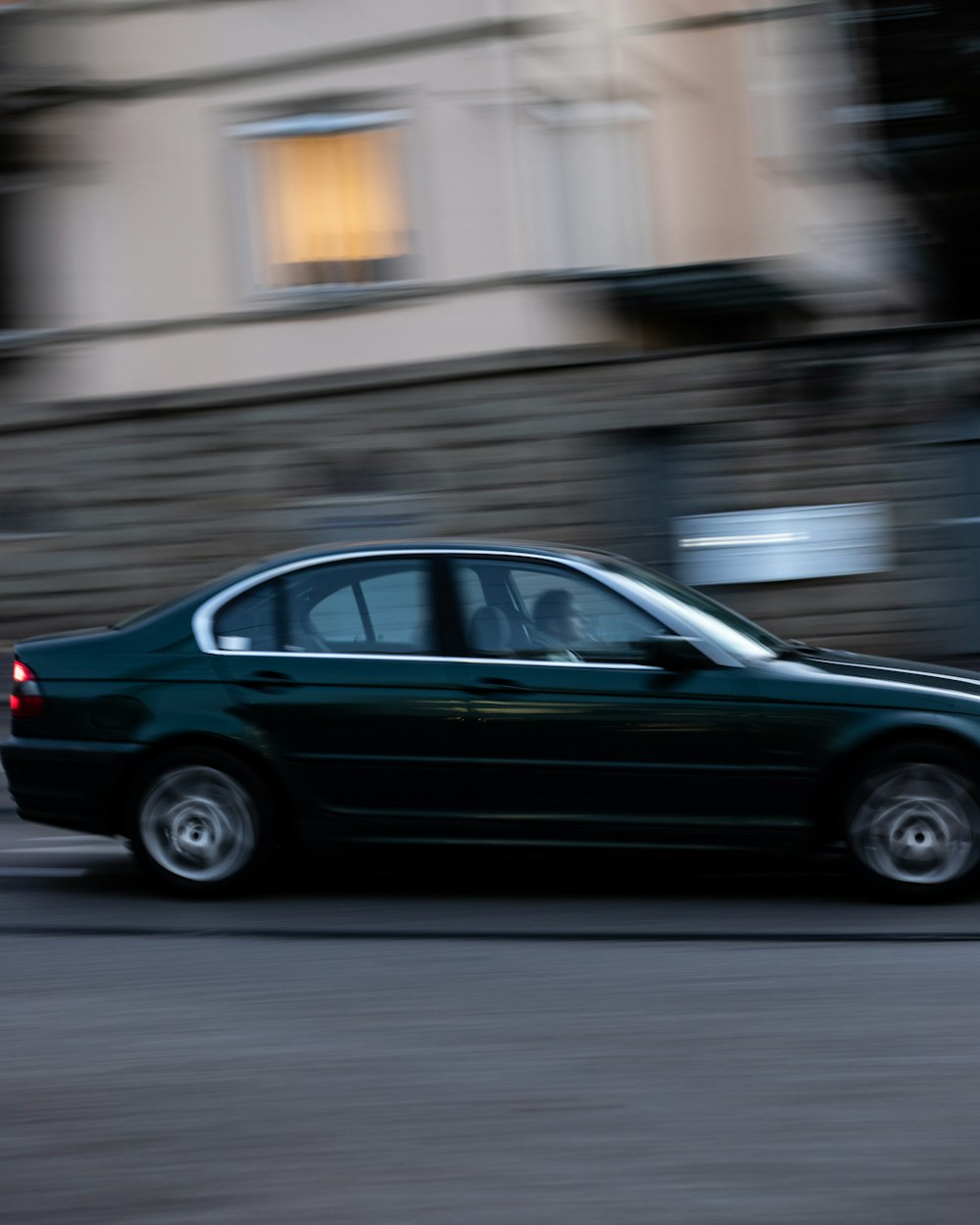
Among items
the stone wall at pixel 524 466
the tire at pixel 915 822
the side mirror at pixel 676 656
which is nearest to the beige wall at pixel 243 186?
the stone wall at pixel 524 466

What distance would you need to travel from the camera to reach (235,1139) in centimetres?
425

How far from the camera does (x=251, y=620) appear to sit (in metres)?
7.51

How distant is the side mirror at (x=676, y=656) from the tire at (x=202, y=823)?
169 centimetres

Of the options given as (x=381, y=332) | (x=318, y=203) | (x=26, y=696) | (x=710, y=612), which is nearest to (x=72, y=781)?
(x=26, y=696)

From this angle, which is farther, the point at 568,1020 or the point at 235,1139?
the point at 568,1020

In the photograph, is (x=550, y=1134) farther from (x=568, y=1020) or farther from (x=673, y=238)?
(x=673, y=238)

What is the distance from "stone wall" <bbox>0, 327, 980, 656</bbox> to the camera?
47.7 ft

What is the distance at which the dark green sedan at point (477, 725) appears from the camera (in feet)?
22.9

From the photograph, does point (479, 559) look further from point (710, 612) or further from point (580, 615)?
point (710, 612)

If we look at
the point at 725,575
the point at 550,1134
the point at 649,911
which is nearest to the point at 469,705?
the point at 649,911

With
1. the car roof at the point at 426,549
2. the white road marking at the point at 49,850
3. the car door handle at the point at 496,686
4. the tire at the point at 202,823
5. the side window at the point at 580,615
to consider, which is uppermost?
the car roof at the point at 426,549

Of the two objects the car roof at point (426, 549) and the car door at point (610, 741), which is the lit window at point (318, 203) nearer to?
the car roof at point (426, 549)

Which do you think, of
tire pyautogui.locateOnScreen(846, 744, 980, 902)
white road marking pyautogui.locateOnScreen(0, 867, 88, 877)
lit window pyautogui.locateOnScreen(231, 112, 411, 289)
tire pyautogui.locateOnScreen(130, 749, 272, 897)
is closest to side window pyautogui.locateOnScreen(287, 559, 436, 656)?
tire pyautogui.locateOnScreen(130, 749, 272, 897)

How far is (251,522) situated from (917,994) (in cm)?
1101
